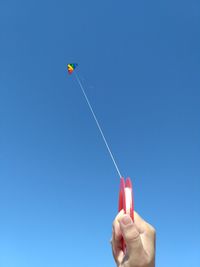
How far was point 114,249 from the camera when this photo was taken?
8.64 ft

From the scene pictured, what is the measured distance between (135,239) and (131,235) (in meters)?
0.04

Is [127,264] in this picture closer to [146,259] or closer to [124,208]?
[146,259]

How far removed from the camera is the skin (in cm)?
230

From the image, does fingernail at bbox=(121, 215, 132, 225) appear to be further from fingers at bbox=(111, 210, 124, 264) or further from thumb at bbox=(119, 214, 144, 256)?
fingers at bbox=(111, 210, 124, 264)

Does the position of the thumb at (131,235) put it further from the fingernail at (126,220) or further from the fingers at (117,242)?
the fingers at (117,242)

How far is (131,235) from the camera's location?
2297mm

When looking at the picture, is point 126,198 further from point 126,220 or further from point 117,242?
point 117,242

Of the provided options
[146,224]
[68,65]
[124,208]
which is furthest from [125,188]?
[68,65]

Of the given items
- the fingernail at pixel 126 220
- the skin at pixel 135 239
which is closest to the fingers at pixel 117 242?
the skin at pixel 135 239

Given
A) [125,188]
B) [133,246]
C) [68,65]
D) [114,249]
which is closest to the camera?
[133,246]

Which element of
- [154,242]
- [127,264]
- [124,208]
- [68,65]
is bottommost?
[127,264]

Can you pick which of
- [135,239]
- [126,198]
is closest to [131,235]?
[135,239]

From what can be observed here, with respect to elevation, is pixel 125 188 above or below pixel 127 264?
above

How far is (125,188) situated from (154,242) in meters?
0.43
